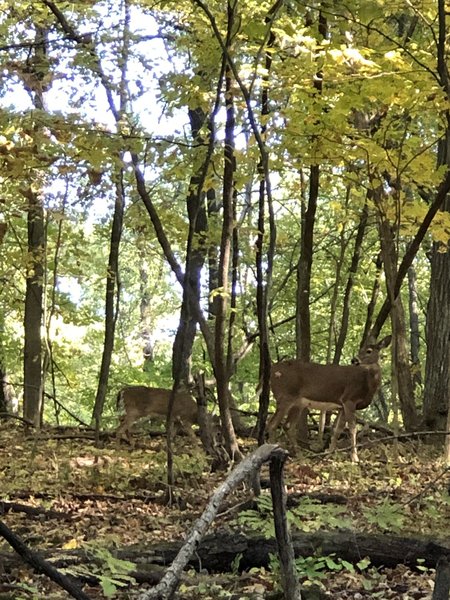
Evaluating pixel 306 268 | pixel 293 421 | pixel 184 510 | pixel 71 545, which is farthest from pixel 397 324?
pixel 71 545

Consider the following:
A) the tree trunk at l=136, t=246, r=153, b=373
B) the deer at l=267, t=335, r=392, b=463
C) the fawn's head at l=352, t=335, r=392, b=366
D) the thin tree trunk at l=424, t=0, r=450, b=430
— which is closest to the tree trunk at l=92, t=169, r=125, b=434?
the deer at l=267, t=335, r=392, b=463

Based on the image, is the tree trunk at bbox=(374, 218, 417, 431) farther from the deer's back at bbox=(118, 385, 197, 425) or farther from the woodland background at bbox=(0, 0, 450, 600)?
the deer's back at bbox=(118, 385, 197, 425)

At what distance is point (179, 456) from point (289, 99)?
13.6ft

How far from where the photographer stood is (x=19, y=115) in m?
7.02

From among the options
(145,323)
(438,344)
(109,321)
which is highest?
(145,323)

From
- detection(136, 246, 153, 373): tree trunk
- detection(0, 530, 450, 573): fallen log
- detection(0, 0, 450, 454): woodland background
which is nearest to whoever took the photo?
detection(0, 530, 450, 573): fallen log

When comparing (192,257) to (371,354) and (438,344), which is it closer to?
(371,354)

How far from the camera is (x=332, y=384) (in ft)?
31.9

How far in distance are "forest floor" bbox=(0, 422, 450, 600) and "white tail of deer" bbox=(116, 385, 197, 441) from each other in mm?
818

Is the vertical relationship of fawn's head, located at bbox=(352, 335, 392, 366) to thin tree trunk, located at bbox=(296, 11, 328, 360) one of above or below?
below

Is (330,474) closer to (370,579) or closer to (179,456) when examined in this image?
(179,456)

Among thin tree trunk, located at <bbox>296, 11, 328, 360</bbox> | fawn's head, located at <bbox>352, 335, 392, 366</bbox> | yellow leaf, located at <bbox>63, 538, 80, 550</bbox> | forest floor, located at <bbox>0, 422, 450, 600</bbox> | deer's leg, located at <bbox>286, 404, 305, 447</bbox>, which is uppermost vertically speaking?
thin tree trunk, located at <bbox>296, 11, 328, 360</bbox>

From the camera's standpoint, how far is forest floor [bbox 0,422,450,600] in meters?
4.12

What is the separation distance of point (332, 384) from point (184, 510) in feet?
12.0
